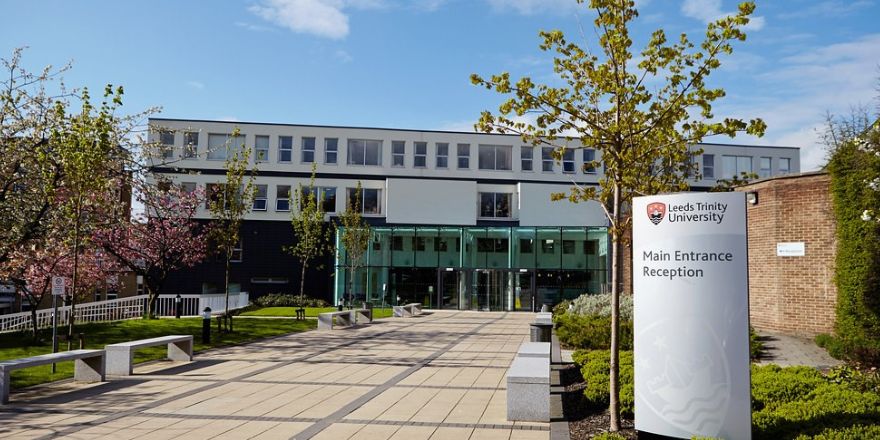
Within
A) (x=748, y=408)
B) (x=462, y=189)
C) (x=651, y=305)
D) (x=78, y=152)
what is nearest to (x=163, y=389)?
(x=78, y=152)

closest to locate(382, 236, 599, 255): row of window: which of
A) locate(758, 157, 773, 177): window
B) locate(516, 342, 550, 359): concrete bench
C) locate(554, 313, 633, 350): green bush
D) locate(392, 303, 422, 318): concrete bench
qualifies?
locate(392, 303, 422, 318): concrete bench

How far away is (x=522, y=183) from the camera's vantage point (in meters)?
45.0

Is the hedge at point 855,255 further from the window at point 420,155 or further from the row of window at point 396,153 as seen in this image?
the window at point 420,155

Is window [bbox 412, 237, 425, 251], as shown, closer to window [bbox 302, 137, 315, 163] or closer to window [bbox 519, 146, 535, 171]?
window [bbox 519, 146, 535, 171]

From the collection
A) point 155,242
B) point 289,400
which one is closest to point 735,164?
point 155,242

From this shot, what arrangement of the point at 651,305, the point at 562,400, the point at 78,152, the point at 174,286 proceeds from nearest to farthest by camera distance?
the point at 651,305 < the point at 562,400 < the point at 78,152 < the point at 174,286

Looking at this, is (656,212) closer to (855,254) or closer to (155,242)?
(855,254)

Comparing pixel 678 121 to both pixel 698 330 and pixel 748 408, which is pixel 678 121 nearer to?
pixel 698 330

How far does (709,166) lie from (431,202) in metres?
20.4

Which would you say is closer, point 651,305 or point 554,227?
point 651,305

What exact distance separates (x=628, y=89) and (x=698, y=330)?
9.32ft

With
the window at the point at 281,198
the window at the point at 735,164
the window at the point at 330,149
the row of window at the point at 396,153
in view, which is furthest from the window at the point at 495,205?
the window at the point at 735,164

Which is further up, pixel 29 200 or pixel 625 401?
pixel 29 200

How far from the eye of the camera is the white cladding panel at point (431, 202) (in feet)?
146
